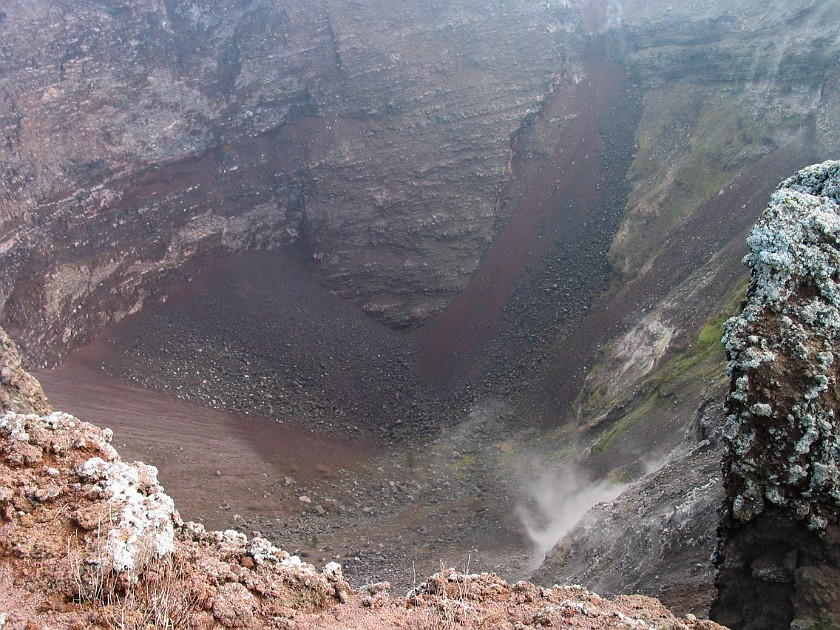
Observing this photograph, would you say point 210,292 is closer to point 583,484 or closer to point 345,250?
point 345,250

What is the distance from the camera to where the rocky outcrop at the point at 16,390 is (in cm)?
1466

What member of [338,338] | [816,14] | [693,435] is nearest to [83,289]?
[338,338]

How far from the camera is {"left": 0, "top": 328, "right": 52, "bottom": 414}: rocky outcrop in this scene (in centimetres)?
1466

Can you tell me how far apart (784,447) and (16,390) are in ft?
54.2

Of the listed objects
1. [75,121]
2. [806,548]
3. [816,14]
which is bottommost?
[806,548]

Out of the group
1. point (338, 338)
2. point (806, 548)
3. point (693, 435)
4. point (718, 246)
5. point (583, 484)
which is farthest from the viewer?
point (338, 338)

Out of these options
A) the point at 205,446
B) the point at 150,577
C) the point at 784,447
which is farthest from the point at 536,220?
the point at 150,577

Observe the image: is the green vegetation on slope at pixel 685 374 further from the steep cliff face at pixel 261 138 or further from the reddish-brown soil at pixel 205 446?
the steep cliff face at pixel 261 138

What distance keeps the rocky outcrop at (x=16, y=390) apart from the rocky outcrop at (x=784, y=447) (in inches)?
603

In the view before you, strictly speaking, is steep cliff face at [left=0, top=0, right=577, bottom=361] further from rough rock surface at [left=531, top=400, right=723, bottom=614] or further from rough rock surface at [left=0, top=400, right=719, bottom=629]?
rough rock surface at [left=0, top=400, right=719, bottom=629]

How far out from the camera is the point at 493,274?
36.1 m

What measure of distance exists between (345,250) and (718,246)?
2089cm

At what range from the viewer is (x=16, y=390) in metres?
15.1

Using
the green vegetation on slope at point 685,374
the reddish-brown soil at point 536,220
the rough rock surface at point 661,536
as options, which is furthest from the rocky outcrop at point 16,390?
the reddish-brown soil at point 536,220
